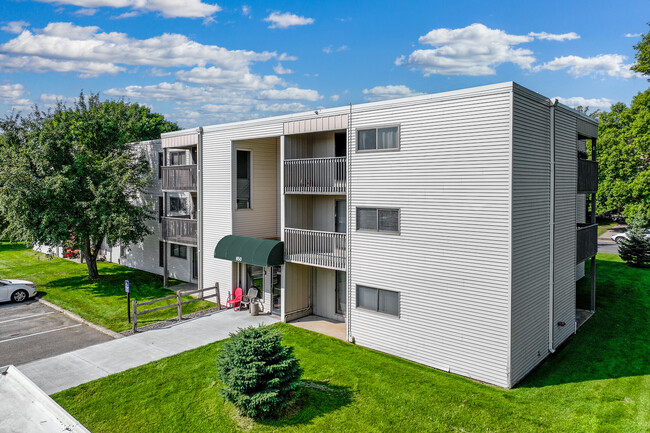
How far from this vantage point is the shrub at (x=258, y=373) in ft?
30.8

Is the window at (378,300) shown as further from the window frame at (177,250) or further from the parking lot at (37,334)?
the window frame at (177,250)

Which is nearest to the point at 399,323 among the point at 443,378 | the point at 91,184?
the point at 443,378

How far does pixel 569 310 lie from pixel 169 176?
18.3 metres

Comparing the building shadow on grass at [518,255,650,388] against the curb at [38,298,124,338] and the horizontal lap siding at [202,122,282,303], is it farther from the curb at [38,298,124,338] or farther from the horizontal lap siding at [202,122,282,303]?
Answer: the curb at [38,298,124,338]

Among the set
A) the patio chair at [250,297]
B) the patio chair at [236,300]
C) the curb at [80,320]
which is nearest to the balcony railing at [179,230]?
the patio chair at [236,300]

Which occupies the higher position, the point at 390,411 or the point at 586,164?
the point at 586,164

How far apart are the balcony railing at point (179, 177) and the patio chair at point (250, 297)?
5716 mm

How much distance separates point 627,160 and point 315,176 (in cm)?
3621

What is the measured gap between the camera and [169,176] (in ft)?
70.4

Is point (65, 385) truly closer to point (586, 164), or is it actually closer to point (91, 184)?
point (91, 184)

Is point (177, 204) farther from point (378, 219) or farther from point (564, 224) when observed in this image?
point (564, 224)

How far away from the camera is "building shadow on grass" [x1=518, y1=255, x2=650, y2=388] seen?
465 inches

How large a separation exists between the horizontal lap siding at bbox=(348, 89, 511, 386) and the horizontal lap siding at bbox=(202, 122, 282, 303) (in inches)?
268

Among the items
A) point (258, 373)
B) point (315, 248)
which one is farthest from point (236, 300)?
point (258, 373)
